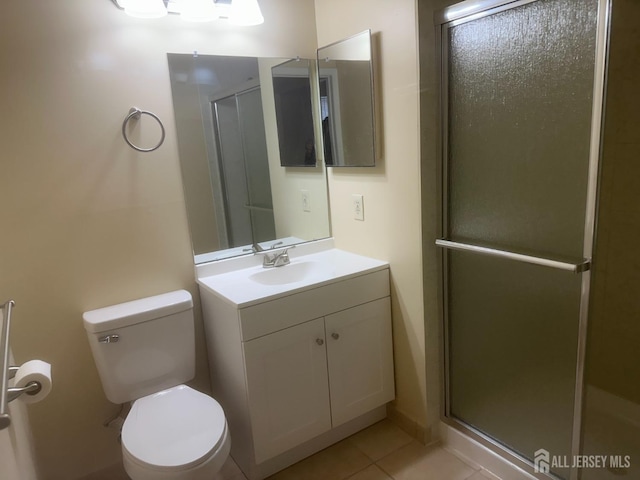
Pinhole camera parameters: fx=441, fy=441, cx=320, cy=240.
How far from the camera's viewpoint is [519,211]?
5.29 ft

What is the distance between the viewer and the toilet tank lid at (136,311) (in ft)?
5.59

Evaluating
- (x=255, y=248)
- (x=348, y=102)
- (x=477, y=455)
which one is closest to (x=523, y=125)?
(x=348, y=102)

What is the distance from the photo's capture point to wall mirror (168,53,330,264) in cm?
194

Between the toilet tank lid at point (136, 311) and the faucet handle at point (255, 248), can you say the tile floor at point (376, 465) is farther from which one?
the faucet handle at point (255, 248)

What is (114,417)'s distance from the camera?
1.93 m

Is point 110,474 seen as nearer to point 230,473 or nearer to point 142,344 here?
point 230,473

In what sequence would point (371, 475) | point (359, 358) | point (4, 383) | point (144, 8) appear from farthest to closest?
point (359, 358), point (371, 475), point (144, 8), point (4, 383)

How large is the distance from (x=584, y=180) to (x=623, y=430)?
2.92 feet

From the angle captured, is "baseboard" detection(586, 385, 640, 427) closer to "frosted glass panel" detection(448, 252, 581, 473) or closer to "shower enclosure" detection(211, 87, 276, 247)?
"frosted glass panel" detection(448, 252, 581, 473)

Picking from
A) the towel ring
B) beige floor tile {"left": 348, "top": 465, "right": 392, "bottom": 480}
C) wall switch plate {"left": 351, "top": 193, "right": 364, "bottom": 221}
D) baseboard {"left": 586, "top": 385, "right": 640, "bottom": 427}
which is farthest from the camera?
wall switch plate {"left": 351, "top": 193, "right": 364, "bottom": 221}

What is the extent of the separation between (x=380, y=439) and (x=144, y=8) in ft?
7.03

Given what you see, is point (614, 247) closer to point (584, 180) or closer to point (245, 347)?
point (584, 180)

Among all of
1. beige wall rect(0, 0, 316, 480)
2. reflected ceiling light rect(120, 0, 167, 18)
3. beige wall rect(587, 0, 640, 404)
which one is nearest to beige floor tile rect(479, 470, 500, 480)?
beige wall rect(587, 0, 640, 404)

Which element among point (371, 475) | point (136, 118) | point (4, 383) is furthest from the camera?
point (371, 475)
